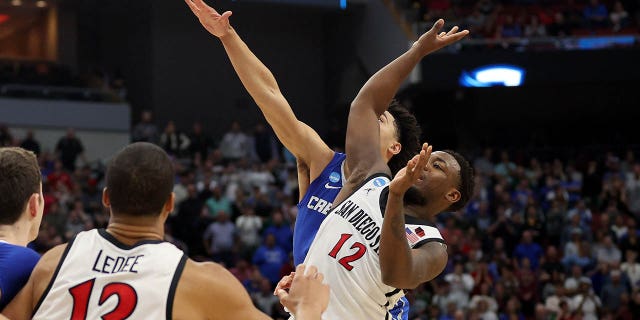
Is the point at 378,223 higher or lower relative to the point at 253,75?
lower

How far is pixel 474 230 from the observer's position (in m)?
18.4

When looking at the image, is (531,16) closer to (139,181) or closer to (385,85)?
(385,85)

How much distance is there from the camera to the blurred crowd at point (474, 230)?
16.4 metres

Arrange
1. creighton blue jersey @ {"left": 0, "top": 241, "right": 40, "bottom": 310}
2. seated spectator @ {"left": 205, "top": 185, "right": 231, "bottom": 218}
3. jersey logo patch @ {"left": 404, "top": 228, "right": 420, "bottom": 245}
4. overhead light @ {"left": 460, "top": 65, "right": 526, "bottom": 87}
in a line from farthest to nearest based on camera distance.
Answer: overhead light @ {"left": 460, "top": 65, "right": 526, "bottom": 87} < seated spectator @ {"left": 205, "top": 185, "right": 231, "bottom": 218} < jersey logo patch @ {"left": 404, "top": 228, "right": 420, "bottom": 245} < creighton blue jersey @ {"left": 0, "top": 241, "right": 40, "bottom": 310}

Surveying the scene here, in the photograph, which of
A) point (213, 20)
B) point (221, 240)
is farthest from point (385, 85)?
point (221, 240)

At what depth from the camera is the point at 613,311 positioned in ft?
56.7

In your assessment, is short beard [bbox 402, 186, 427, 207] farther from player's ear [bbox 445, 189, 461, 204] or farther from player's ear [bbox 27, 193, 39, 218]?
player's ear [bbox 27, 193, 39, 218]

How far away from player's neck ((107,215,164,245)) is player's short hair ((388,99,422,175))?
2.44 meters

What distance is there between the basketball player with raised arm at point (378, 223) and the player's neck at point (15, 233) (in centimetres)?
153

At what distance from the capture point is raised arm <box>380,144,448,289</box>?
173 inches

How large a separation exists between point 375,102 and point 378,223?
2.53 feet

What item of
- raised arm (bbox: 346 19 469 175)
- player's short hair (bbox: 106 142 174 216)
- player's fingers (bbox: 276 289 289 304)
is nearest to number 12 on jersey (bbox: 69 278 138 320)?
player's short hair (bbox: 106 142 174 216)

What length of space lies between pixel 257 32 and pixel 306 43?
1.73 meters

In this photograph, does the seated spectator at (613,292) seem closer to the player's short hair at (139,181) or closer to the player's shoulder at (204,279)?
the player's shoulder at (204,279)
